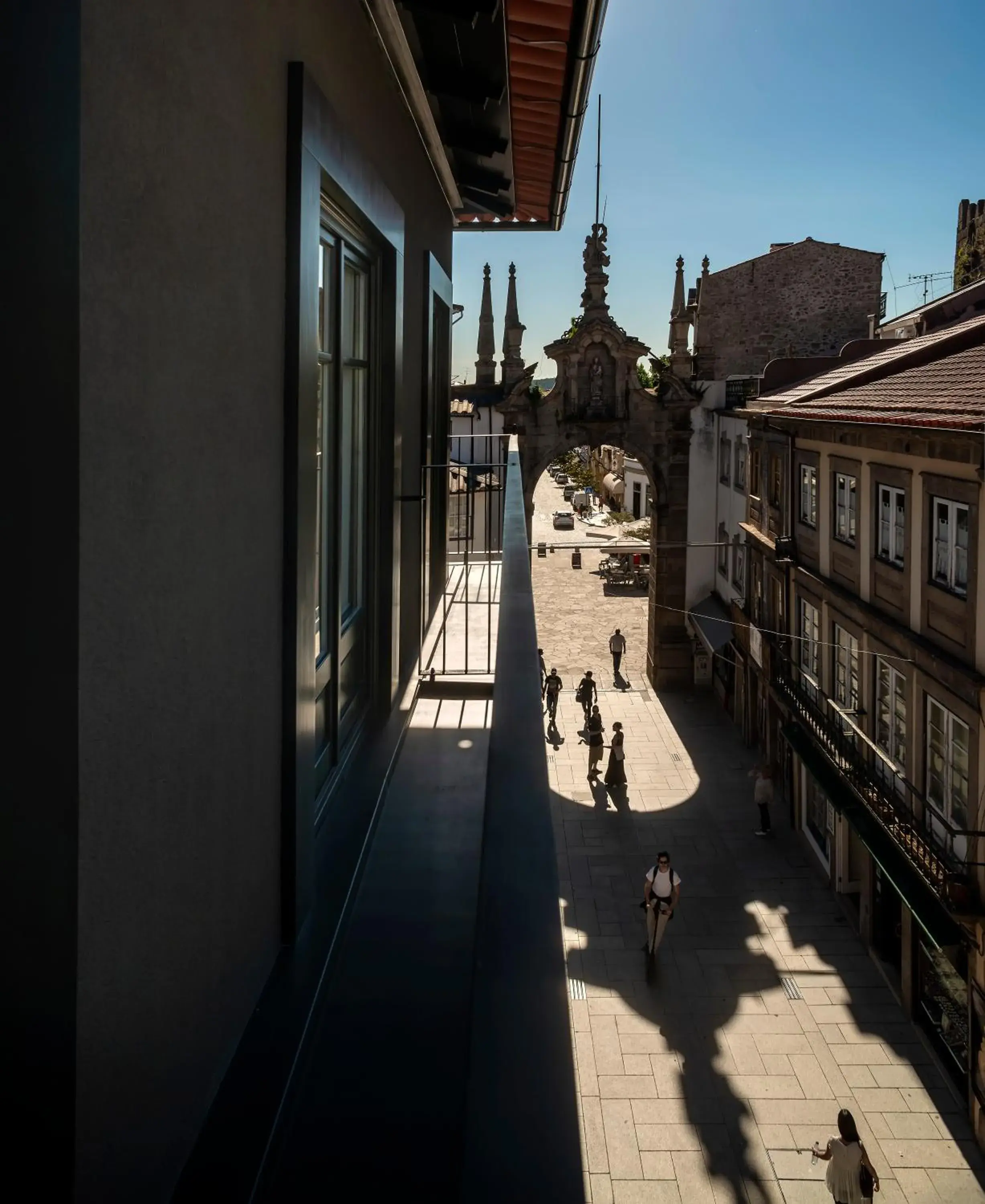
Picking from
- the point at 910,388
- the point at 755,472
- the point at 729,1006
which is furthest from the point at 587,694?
the point at 729,1006

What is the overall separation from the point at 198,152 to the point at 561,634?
3008 cm

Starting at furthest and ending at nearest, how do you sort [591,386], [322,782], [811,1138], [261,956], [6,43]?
[591,386] → [811,1138] → [322,782] → [261,956] → [6,43]

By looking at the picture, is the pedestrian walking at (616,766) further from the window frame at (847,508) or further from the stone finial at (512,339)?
the stone finial at (512,339)

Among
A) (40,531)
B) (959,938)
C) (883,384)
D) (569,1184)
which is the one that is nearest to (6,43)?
(40,531)

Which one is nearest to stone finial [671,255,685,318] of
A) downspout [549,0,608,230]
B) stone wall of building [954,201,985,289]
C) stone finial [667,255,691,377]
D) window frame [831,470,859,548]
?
stone finial [667,255,691,377]

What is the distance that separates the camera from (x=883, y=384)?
14.8 metres

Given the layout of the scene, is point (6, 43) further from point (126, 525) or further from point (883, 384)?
point (883, 384)

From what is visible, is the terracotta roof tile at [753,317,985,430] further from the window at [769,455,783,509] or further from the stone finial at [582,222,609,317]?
the stone finial at [582,222,609,317]

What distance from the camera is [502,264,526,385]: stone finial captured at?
2677cm

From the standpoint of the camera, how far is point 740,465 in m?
23.7

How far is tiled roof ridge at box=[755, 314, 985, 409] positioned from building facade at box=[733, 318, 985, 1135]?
4cm

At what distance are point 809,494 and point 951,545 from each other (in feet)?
20.2

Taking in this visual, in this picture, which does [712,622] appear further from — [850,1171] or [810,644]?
[850,1171]

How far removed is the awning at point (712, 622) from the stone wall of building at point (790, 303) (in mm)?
8949
